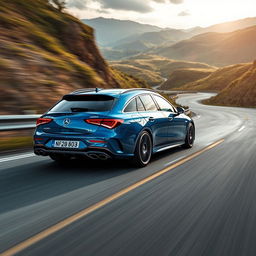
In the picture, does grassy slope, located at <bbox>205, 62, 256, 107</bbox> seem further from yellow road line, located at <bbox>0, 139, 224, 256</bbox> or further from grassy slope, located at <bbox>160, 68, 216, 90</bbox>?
grassy slope, located at <bbox>160, 68, 216, 90</bbox>

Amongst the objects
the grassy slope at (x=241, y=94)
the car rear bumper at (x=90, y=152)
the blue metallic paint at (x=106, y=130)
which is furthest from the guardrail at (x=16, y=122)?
the grassy slope at (x=241, y=94)

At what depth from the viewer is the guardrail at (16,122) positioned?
11148 mm

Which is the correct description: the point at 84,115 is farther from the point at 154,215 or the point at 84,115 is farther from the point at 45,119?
the point at 154,215

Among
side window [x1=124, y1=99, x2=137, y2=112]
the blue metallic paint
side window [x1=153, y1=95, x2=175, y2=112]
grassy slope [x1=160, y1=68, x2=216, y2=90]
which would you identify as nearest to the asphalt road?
the blue metallic paint

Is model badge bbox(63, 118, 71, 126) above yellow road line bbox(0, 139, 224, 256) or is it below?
above

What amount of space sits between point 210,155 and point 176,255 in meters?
6.55

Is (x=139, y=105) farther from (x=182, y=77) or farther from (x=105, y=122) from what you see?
(x=182, y=77)

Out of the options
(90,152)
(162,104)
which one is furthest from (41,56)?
(90,152)

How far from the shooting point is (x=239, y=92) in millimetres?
62938

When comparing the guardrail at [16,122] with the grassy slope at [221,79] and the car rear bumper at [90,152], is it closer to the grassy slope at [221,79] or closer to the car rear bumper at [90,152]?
the car rear bumper at [90,152]

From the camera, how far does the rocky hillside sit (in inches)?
611

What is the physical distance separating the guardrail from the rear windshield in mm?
3700

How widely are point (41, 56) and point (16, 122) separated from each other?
25.2 ft

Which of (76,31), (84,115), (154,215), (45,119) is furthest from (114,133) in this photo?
(76,31)
